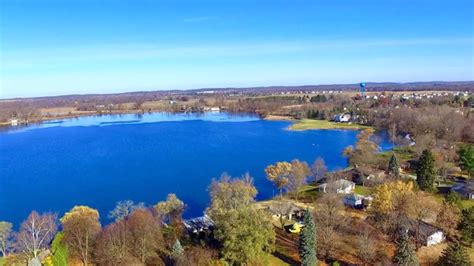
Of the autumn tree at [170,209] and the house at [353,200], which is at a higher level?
the autumn tree at [170,209]

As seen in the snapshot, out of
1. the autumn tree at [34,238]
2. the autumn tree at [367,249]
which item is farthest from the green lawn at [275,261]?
the autumn tree at [34,238]

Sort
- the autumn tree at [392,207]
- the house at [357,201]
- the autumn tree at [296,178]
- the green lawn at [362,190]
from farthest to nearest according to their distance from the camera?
the green lawn at [362,190]
the autumn tree at [296,178]
the house at [357,201]
the autumn tree at [392,207]

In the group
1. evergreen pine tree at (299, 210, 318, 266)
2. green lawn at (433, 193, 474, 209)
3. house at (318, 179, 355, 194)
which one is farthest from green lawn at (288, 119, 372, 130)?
evergreen pine tree at (299, 210, 318, 266)

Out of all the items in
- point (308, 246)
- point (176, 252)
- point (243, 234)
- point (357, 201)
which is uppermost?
point (243, 234)

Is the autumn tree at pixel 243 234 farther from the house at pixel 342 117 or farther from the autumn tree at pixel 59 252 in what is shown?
the house at pixel 342 117

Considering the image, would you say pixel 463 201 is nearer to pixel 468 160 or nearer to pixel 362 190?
pixel 468 160

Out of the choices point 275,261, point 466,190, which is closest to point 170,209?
point 275,261

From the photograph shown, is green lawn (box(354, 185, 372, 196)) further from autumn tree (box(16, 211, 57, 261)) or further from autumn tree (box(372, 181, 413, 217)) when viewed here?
autumn tree (box(16, 211, 57, 261))
